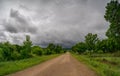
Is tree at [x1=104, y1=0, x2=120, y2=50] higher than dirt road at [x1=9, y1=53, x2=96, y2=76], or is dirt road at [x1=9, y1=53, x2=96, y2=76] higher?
tree at [x1=104, y1=0, x2=120, y2=50]

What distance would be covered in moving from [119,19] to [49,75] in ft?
94.8

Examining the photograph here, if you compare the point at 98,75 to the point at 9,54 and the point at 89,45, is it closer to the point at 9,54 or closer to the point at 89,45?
the point at 9,54

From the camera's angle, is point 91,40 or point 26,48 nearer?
point 26,48

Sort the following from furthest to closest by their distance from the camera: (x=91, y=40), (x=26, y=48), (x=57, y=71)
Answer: (x=91, y=40), (x=26, y=48), (x=57, y=71)

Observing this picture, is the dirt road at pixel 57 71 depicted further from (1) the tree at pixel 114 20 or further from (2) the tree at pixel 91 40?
(2) the tree at pixel 91 40

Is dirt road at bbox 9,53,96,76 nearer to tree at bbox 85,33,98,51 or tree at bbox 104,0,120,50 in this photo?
tree at bbox 104,0,120,50

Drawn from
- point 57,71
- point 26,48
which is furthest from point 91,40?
point 57,71

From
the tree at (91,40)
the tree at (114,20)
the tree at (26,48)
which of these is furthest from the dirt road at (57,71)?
the tree at (91,40)

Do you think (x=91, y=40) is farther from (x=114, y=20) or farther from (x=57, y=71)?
(x=57, y=71)

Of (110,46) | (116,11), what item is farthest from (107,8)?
(110,46)

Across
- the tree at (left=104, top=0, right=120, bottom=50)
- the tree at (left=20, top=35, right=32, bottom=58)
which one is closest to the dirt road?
the tree at (left=104, top=0, right=120, bottom=50)

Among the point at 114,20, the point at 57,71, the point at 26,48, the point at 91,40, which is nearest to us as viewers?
the point at 57,71

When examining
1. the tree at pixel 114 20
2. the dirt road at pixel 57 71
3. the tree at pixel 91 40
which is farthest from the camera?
the tree at pixel 91 40

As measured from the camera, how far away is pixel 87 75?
15.9 meters
